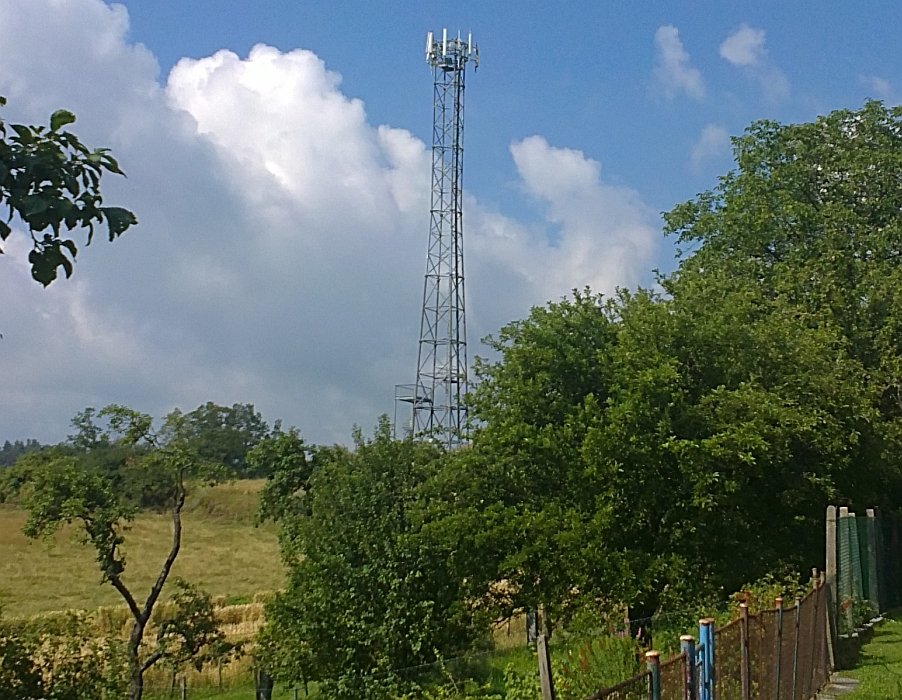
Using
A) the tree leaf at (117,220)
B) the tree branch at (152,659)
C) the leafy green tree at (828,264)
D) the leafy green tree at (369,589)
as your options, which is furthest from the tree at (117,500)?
the tree leaf at (117,220)

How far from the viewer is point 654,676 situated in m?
6.03

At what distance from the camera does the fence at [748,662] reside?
6.20m

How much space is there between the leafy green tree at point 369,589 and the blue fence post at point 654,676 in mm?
13357

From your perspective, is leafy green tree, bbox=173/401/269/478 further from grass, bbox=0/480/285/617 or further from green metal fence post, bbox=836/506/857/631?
green metal fence post, bbox=836/506/857/631

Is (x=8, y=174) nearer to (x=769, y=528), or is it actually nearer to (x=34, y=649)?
(x=34, y=649)

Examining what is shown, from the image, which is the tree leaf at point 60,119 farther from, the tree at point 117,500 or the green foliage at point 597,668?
the tree at point 117,500

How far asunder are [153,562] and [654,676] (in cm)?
6354

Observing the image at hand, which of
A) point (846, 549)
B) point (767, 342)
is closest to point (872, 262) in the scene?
point (767, 342)

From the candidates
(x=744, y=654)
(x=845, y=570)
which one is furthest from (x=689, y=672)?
(x=845, y=570)

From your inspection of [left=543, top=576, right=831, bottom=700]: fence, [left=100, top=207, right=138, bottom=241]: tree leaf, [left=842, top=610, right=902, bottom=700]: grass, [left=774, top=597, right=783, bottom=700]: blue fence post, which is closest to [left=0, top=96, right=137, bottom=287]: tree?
[left=100, top=207, right=138, bottom=241]: tree leaf

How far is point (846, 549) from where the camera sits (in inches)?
638

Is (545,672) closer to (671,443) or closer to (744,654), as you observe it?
(744,654)

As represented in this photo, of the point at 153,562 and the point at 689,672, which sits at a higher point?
the point at 689,672

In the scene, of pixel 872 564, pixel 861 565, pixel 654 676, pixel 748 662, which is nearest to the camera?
pixel 654 676
